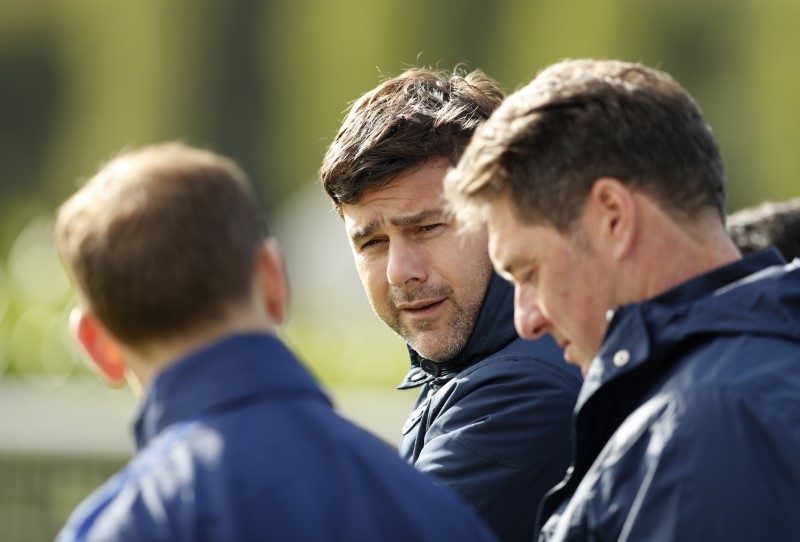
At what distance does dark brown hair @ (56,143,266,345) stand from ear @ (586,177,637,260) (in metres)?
0.60

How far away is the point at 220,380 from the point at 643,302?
0.76 m

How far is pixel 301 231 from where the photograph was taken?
1738cm

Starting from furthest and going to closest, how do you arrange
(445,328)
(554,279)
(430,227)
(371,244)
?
(371,244) → (430,227) → (445,328) → (554,279)

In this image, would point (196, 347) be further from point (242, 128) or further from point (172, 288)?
point (242, 128)

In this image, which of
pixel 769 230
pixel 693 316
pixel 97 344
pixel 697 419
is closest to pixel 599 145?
pixel 693 316

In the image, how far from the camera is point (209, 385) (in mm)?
1958

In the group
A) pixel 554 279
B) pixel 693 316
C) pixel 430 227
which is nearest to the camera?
pixel 693 316

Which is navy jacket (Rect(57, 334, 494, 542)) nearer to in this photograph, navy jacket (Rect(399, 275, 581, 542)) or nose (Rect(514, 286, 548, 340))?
nose (Rect(514, 286, 548, 340))

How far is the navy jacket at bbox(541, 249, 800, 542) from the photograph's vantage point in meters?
1.98

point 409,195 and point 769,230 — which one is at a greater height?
point 409,195

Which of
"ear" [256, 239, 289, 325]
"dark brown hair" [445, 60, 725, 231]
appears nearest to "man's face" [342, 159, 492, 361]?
"dark brown hair" [445, 60, 725, 231]

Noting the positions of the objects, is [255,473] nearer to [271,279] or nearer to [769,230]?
[271,279]

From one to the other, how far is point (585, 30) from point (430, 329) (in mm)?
15138

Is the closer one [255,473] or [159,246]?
[255,473]
